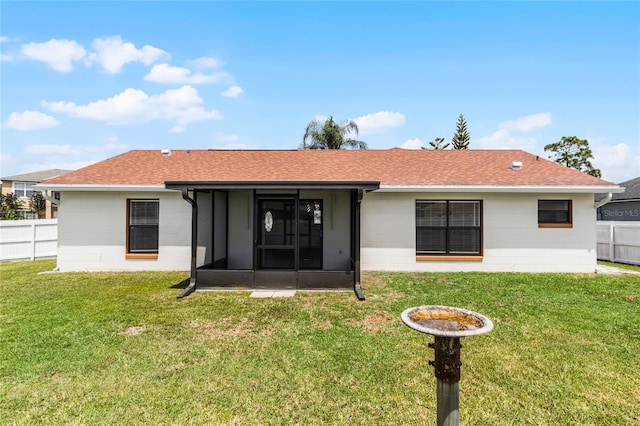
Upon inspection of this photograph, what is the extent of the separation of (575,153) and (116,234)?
4068 cm

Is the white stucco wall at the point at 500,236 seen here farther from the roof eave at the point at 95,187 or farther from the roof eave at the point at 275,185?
the roof eave at the point at 95,187

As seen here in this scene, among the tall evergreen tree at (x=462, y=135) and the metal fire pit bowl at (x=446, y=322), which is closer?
the metal fire pit bowl at (x=446, y=322)

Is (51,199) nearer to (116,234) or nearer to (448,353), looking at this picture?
(116,234)

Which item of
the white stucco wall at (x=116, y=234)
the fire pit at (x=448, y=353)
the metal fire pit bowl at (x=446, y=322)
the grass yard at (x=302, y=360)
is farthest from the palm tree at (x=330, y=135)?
the fire pit at (x=448, y=353)

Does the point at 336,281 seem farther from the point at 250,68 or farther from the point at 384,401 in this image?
the point at 250,68

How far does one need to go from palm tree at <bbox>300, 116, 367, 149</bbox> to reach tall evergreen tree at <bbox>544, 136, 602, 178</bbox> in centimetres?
2224

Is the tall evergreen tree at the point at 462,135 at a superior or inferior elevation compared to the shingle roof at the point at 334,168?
superior

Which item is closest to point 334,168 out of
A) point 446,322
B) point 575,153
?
point 446,322

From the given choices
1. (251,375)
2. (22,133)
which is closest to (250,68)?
(22,133)

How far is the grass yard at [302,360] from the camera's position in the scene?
113 inches

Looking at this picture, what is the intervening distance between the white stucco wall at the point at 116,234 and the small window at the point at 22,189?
34.7m

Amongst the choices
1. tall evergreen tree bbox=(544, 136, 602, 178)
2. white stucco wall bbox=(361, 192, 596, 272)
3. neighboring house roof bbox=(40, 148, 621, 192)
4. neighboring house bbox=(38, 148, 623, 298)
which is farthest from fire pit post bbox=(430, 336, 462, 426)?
tall evergreen tree bbox=(544, 136, 602, 178)

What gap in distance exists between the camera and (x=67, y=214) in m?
9.30

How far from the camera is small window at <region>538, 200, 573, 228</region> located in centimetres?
912
